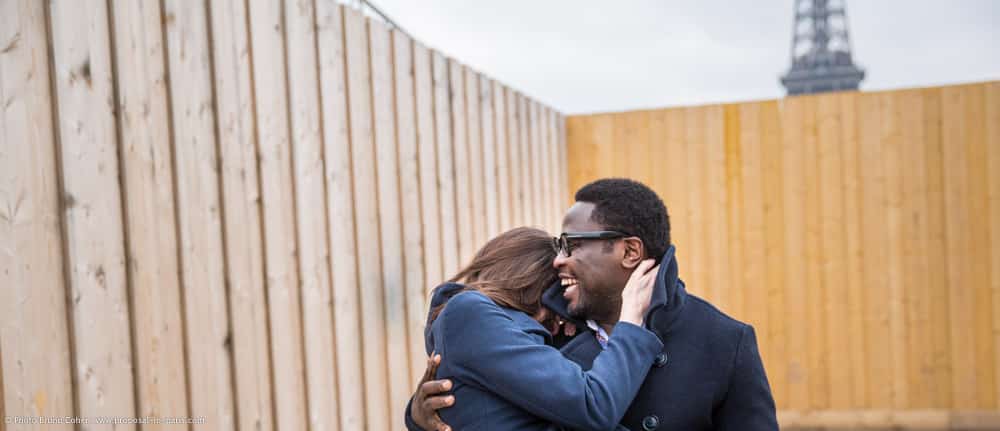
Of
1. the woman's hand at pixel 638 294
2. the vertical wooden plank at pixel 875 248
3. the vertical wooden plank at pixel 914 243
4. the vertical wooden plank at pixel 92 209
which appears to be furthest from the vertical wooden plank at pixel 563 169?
the vertical wooden plank at pixel 92 209

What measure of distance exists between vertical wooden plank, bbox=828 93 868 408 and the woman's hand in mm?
4259

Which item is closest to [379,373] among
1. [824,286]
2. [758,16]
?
[824,286]

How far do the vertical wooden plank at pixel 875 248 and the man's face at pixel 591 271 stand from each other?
4.25 m

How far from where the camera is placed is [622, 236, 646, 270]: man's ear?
6.34 feet

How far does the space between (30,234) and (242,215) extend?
73 centimetres

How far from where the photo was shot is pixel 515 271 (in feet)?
7.11

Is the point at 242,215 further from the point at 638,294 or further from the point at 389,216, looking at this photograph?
the point at 638,294

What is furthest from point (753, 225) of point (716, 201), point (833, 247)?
point (833, 247)

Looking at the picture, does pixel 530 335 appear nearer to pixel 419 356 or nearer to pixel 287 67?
pixel 287 67

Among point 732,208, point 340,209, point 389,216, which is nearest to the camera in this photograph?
point 340,209

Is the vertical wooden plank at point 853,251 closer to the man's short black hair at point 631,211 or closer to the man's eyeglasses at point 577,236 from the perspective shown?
the man's short black hair at point 631,211

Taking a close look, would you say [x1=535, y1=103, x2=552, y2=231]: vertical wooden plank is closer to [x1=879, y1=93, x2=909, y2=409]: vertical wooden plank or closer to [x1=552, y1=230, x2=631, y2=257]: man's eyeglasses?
[x1=879, y1=93, x2=909, y2=409]: vertical wooden plank

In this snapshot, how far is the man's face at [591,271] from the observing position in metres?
1.93

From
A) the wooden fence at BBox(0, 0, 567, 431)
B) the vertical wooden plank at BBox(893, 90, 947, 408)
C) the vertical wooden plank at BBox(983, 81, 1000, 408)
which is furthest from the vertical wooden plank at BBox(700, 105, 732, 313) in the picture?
the wooden fence at BBox(0, 0, 567, 431)
